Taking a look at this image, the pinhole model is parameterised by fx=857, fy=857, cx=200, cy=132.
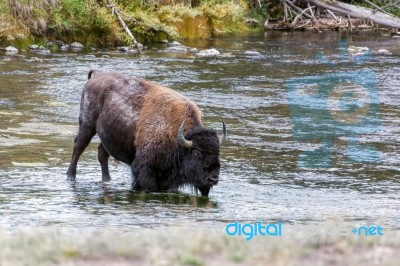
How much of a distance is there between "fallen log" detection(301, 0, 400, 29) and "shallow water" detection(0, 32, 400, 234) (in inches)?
270

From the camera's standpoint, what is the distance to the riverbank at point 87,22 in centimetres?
2488

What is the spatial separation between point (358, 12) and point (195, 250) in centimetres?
2791

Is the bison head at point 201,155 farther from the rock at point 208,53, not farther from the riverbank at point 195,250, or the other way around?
the rock at point 208,53

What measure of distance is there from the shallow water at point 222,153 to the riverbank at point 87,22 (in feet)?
4.92

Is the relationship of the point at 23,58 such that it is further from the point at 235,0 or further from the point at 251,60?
the point at 235,0

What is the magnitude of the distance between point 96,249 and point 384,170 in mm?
7368

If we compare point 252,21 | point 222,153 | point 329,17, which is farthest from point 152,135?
point 329,17

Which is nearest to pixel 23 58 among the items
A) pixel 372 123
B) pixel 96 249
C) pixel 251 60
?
pixel 251 60

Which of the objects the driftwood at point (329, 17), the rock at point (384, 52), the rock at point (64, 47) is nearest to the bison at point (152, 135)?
the rock at point (64, 47)

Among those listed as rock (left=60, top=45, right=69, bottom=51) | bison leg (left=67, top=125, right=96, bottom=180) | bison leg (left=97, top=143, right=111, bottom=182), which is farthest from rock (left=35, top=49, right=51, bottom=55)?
bison leg (left=97, top=143, right=111, bottom=182)

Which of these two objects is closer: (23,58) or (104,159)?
(104,159)

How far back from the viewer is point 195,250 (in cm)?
555

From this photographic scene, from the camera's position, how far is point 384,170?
12.2 m

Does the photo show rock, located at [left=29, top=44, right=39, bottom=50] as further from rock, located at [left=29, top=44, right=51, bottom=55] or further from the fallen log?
the fallen log
